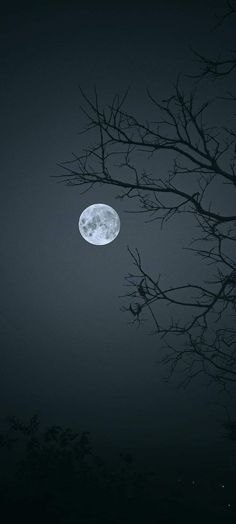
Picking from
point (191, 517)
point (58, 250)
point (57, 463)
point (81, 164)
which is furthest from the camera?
point (58, 250)

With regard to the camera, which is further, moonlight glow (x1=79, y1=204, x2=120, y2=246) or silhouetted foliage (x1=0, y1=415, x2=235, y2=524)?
moonlight glow (x1=79, y1=204, x2=120, y2=246)

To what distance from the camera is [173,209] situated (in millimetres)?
3146

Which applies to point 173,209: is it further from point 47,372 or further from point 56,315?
point 56,315

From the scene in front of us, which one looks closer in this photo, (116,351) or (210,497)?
(210,497)

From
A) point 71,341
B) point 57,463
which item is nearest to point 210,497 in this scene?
point 57,463

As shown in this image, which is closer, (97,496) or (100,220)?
(97,496)

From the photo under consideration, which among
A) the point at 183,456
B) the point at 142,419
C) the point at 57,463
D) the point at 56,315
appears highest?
the point at 56,315

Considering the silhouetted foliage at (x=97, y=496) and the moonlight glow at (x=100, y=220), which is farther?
the moonlight glow at (x=100, y=220)

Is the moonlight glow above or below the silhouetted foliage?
above

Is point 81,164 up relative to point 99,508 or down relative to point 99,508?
up

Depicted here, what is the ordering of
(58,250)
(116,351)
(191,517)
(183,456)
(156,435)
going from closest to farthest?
(191,517) < (183,456) < (156,435) < (116,351) < (58,250)

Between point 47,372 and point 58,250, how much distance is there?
96.8 metres

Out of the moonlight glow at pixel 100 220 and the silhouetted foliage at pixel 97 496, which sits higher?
the moonlight glow at pixel 100 220

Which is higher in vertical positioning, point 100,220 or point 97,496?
point 100,220
